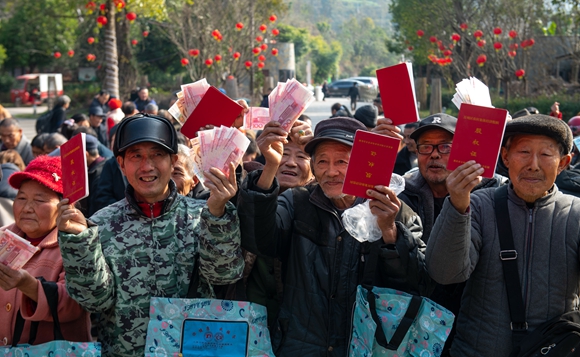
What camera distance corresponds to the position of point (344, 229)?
3.12m

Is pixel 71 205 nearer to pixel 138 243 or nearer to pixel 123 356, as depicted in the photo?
pixel 138 243

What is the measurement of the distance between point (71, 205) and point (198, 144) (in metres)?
0.62

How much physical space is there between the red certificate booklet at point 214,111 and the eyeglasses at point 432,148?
108 cm

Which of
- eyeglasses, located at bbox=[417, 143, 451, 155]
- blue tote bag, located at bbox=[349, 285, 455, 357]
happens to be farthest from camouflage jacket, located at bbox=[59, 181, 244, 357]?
eyeglasses, located at bbox=[417, 143, 451, 155]

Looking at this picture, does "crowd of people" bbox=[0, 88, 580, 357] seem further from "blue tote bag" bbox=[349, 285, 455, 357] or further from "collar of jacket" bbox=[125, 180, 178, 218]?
"blue tote bag" bbox=[349, 285, 455, 357]

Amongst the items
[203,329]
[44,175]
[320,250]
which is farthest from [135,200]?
[320,250]

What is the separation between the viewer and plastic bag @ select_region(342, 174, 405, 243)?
117 inches

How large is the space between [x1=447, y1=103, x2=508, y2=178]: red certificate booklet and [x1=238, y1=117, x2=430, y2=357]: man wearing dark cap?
13.6 inches

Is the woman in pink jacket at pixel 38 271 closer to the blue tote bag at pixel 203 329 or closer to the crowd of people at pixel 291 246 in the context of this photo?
the crowd of people at pixel 291 246

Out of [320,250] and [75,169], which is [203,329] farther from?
[75,169]

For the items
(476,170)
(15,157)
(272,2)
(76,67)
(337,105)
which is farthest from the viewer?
(76,67)

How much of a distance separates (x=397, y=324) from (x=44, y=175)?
73.2 inches

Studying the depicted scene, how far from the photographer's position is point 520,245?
2896 mm

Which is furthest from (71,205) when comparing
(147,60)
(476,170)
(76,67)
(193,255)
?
(76,67)
